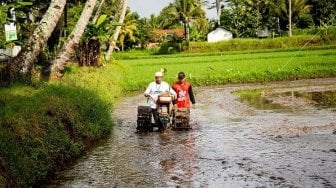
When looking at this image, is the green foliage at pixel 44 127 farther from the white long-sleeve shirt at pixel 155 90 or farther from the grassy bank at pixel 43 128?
the white long-sleeve shirt at pixel 155 90

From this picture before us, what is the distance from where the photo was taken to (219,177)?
28.3 feet

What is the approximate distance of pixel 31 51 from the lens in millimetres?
12672

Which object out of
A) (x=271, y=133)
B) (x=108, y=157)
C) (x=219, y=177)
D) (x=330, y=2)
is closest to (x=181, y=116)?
(x=271, y=133)

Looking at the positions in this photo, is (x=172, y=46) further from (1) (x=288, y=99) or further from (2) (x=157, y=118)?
(2) (x=157, y=118)

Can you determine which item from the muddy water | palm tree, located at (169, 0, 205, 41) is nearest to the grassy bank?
the muddy water

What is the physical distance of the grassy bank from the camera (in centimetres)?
762

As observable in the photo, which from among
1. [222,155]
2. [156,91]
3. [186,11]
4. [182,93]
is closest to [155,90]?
[156,91]

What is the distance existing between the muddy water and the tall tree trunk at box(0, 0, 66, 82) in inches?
98.5

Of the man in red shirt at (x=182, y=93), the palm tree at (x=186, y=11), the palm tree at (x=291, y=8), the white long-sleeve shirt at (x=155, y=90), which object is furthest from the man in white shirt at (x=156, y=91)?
the palm tree at (x=186, y=11)

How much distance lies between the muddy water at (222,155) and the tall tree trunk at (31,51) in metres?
2.50

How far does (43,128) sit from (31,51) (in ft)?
12.8

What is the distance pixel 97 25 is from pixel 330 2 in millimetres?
48284

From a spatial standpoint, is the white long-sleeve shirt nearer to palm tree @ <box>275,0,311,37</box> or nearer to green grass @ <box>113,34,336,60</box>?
green grass @ <box>113,34,336,60</box>

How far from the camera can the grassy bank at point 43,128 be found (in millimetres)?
7621
